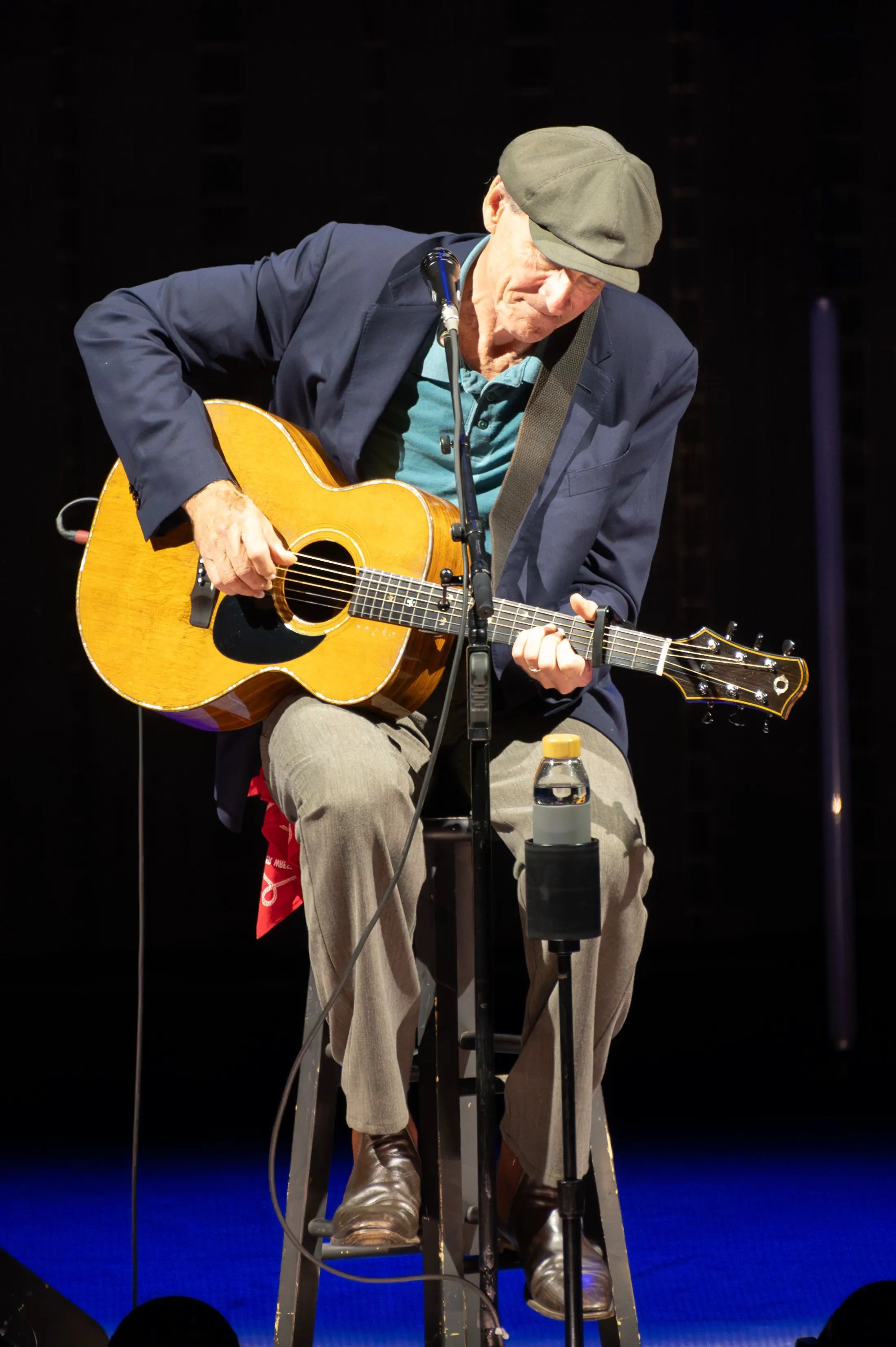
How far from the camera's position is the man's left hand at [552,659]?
2.15 metres

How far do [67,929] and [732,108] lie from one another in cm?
312

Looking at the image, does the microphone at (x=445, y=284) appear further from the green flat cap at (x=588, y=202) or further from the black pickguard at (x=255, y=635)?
the black pickguard at (x=255, y=635)

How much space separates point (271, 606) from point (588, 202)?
82 centimetres

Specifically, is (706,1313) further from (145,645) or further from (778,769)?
(778,769)

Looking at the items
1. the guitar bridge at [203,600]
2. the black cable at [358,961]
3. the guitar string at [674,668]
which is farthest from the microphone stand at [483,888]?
the guitar bridge at [203,600]

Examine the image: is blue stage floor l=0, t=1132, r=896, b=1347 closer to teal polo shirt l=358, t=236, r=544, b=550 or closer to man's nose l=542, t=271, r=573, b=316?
teal polo shirt l=358, t=236, r=544, b=550

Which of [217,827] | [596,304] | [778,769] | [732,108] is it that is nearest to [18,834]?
[217,827]

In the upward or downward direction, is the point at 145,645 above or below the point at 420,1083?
above

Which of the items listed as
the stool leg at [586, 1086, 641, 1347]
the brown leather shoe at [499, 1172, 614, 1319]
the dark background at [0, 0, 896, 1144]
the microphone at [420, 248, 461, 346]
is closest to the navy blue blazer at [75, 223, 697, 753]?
the microphone at [420, 248, 461, 346]

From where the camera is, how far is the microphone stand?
5.87 ft

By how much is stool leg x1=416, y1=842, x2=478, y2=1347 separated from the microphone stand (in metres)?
0.21

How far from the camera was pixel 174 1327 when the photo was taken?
5.95 feet

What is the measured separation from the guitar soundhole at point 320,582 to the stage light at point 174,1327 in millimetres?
1039

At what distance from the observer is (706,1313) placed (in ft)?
8.30
